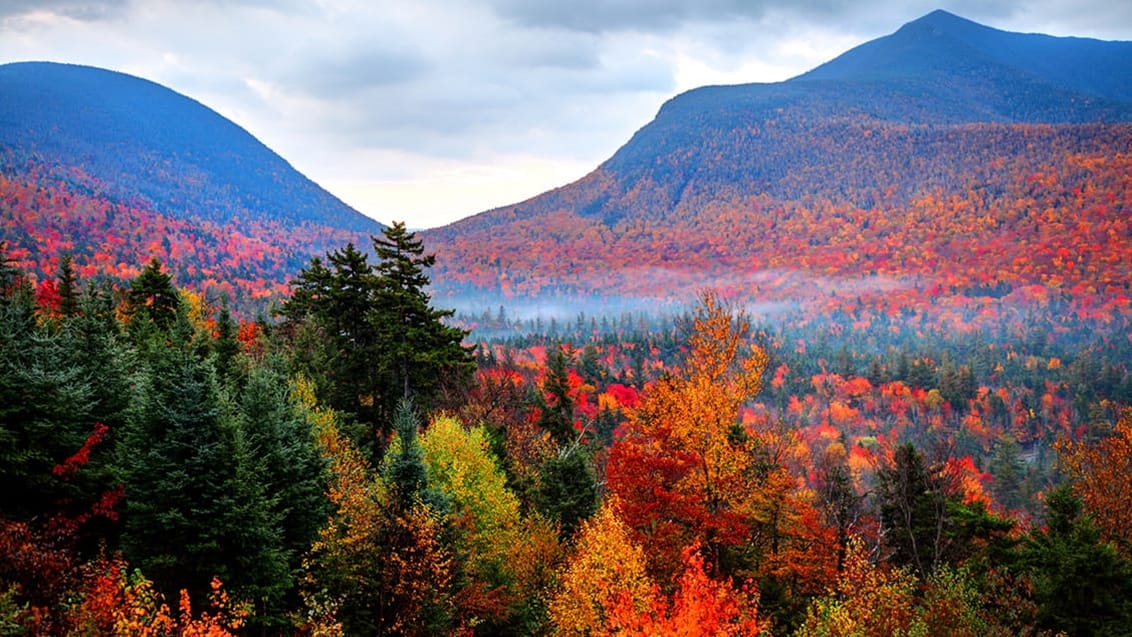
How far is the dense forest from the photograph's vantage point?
768 inches

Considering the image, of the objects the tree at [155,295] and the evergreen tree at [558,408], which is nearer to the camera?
the evergreen tree at [558,408]

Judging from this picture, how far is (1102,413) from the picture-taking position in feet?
441

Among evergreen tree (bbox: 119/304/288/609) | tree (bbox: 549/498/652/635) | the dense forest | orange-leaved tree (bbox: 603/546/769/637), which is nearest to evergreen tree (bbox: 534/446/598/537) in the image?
the dense forest

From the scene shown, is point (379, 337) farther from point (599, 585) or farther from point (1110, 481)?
point (1110, 481)

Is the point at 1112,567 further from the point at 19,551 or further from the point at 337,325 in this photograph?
the point at 337,325

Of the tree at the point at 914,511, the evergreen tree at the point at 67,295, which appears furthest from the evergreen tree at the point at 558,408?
the evergreen tree at the point at 67,295

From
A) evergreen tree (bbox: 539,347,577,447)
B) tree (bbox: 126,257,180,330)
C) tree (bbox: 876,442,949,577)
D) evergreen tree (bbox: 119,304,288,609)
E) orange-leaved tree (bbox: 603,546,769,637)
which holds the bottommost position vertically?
tree (bbox: 876,442,949,577)

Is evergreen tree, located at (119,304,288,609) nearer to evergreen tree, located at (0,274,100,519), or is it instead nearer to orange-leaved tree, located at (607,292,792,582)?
evergreen tree, located at (0,274,100,519)

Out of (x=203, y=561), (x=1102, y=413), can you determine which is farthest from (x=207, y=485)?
(x=1102, y=413)

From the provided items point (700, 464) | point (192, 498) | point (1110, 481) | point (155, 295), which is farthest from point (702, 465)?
point (155, 295)

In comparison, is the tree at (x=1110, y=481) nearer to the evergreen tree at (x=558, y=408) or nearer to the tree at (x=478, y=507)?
the evergreen tree at (x=558, y=408)

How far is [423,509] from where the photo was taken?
22.2 meters

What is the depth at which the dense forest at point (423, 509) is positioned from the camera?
1952cm

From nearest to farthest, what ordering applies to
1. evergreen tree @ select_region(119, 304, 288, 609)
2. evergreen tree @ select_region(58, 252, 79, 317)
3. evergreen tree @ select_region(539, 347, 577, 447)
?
evergreen tree @ select_region(119, 304, 288, 609), evergreen tree @ select_region(539, 347, 577, 447), evergreen tree @ select_region(58, 252, 79, 317)
